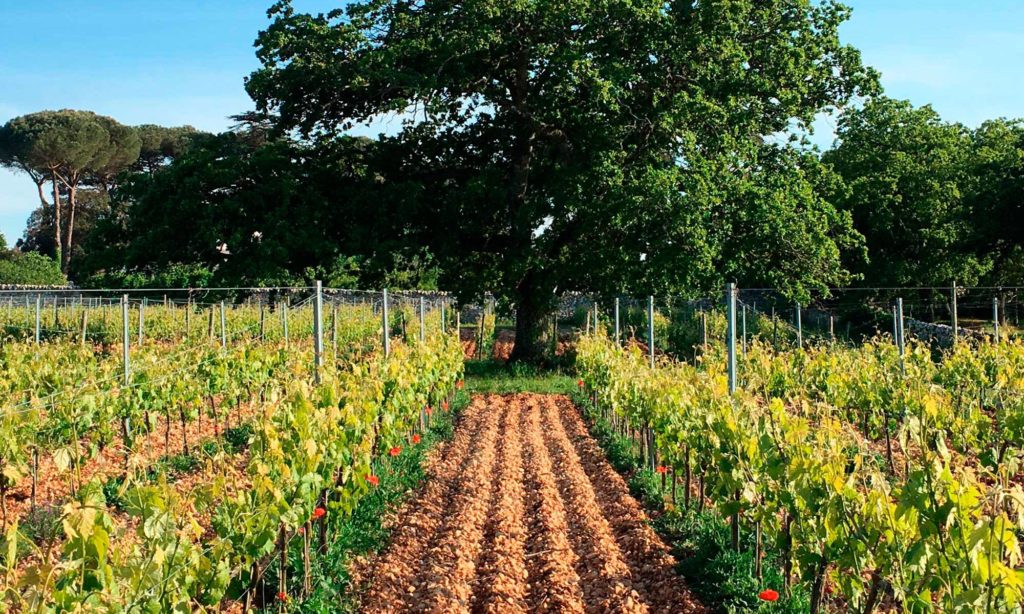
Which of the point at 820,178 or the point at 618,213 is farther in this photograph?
the point at 820,178

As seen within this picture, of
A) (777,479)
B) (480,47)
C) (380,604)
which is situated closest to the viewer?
(777,479)

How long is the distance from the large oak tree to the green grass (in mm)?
1620

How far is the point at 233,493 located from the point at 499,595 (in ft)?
6.49

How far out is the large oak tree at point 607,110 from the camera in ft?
50.5

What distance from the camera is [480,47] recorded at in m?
15.0

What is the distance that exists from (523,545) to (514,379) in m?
10.9

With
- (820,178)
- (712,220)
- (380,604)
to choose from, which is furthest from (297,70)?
(380,604)

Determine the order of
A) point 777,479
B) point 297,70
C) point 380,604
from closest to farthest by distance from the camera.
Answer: point 777,479 → point 380,604 → point 297,70

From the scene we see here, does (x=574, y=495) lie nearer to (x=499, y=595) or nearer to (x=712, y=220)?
(x=499, y=595)

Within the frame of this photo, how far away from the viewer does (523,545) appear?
6926mm

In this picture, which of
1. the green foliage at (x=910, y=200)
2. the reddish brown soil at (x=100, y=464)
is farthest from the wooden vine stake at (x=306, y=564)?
the green foliage at (x=910, y=200)

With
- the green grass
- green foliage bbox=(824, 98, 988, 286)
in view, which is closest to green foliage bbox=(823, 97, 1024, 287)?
green foliage bbox=(824, 98, 988, 286)

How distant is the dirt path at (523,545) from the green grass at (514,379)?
6.14m

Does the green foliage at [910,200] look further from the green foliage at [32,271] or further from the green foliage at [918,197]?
the green foliage at [32,271]
